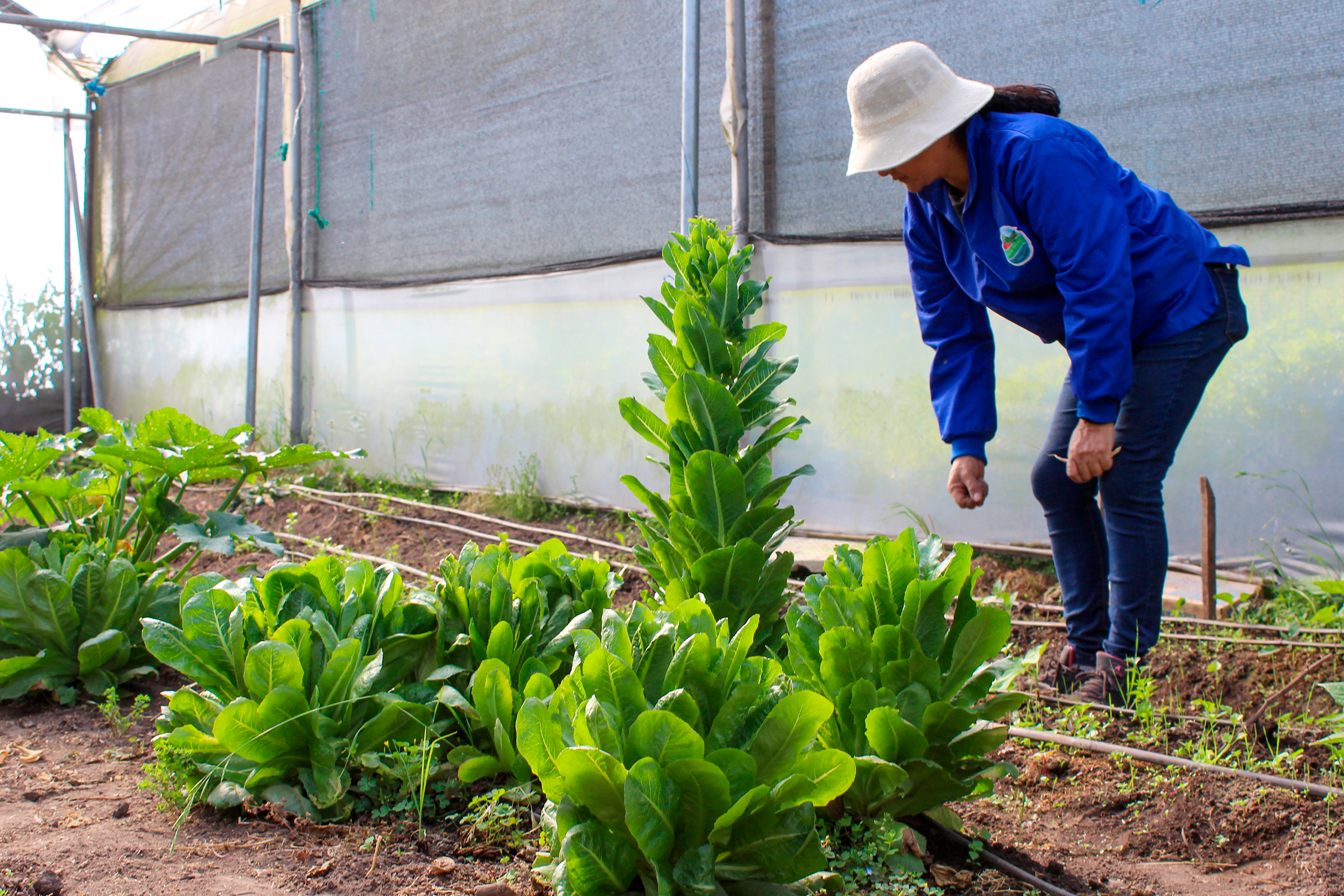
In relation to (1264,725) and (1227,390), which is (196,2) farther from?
(1264,725)

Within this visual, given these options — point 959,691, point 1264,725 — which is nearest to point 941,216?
point 959,691

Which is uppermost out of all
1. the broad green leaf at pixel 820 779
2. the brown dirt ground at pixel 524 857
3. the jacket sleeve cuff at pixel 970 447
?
the jacket sleeve cuff at pixel 970 447

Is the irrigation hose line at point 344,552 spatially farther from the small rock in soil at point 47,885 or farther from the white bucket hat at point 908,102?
the white bucket hat at point 908,102

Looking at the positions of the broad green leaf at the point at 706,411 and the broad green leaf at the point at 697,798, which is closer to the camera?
the broad green leaf at the point at 697,798

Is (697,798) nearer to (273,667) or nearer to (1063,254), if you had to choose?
(273,667)

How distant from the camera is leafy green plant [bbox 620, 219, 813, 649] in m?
1.70

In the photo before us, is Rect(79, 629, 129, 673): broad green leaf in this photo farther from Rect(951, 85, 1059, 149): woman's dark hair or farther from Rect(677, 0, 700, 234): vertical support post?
Rect(677, 0, 700, 234): vertical support post

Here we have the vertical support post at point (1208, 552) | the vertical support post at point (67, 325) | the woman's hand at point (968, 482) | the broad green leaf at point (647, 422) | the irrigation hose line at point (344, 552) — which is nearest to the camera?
the broad green leaf at point (647, 422)

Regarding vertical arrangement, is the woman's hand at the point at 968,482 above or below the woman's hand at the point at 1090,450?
below

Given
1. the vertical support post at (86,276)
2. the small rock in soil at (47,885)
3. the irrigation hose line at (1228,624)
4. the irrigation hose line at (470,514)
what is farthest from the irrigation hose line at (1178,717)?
the vertical support post at (86,276)

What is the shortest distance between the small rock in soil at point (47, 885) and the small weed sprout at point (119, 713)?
617mm

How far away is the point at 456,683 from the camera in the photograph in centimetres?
164

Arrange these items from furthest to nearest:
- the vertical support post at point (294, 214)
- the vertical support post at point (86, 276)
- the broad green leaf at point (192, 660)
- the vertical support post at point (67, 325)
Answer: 1. the vertical support post at point (67, 325)
2. the vertical support post at point (86, 276)
3. the vertical support post at point (294, 214)
4. the broad green leaf at point (192, 660)

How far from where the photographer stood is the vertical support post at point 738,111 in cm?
362
